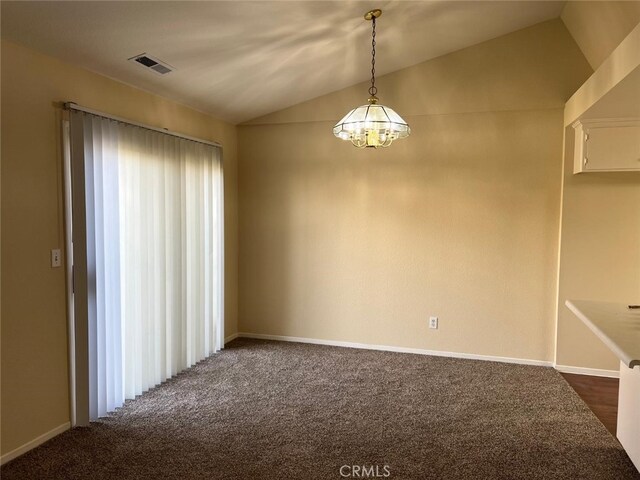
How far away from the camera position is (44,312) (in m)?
2.86

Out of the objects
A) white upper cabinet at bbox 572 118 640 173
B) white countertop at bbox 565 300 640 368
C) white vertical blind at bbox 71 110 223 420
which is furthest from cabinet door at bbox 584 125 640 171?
white vertical blind at bbox 71 110 223 420

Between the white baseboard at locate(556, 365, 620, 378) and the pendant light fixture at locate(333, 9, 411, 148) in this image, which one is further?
the white baseboard at locate(556, 365, 620, 378)

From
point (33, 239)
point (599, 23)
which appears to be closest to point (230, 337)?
point (33, 239)

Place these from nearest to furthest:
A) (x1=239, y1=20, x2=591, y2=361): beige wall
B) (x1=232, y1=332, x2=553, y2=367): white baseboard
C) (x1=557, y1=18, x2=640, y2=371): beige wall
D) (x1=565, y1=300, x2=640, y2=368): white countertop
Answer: (x1=565, y1=300, x2=640, y2=368): white countertop → (x1=557, y1=18, x2=640, y2=371): beige wall → (x1=239, y1=20, x2=591, y2=361): beige wall → (x1=232, y1=332, x2=553, y2=367): white baseboard

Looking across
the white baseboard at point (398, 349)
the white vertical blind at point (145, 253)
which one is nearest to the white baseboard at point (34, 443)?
the white vertical blind at point (145, 253)

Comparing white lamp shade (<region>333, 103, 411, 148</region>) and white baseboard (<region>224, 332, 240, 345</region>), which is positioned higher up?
white lamp shade (<region>333, 103, 411, 148</region>)

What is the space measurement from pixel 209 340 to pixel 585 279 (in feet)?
11.8

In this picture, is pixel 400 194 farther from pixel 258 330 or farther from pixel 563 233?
pixel 258 330

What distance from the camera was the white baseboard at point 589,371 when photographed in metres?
4.18

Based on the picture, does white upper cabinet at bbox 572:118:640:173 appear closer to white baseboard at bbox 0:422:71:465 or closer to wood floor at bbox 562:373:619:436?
wood floor at bbox 562:373:619:436

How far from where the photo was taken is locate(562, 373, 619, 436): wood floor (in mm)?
3338

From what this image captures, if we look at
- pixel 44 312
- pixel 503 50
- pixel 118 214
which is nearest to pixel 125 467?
pixel 44 312

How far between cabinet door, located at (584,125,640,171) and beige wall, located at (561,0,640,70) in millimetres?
608

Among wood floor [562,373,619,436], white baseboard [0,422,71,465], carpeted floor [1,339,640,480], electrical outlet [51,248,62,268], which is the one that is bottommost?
wood floor [562,373,619,436]
